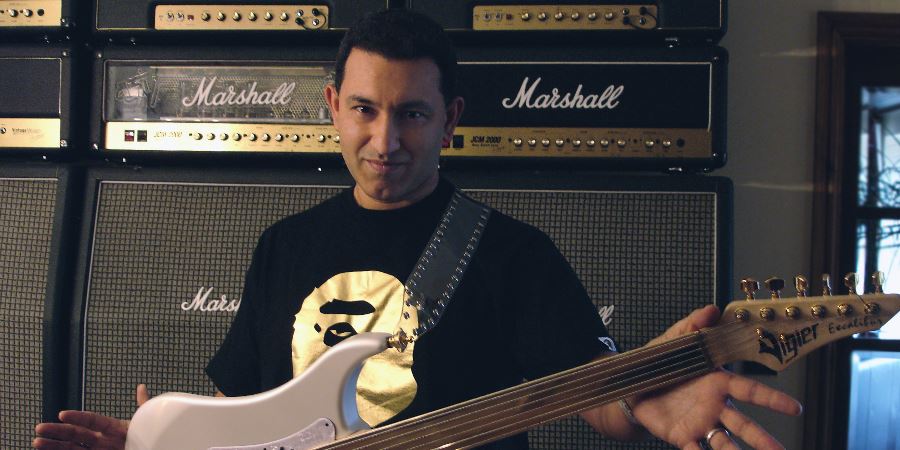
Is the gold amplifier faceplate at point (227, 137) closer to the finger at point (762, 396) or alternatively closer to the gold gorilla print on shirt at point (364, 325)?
the gold gorilla print on shirt at point (364, 325)

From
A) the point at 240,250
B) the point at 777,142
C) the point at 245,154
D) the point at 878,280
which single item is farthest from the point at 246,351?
the point at 777,142

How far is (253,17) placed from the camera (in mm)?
1372

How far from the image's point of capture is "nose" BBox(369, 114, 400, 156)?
87cm

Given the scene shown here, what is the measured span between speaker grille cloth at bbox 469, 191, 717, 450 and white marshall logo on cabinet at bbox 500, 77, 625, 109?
0.16m

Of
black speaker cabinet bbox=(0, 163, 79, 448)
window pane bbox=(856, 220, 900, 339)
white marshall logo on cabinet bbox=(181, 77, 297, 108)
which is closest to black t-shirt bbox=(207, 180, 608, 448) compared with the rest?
white marshall logo on cabinet bbox=(181, 77, 297, 108)

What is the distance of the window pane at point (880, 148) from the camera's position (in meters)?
1.65

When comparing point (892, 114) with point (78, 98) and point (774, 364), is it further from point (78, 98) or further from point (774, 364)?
point (78, 98)

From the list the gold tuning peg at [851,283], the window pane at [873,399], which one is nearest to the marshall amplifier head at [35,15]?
the gold tuning peg at [851,283]

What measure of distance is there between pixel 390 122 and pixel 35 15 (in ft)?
3.08

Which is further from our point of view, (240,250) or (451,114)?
(240,250)

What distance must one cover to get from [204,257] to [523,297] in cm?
72

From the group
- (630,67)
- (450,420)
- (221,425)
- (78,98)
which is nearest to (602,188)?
(630,67)

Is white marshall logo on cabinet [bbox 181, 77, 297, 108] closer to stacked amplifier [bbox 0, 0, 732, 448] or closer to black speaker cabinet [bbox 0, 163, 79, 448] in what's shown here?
stacked amplifier [bbox 0, 0, 732, 448]

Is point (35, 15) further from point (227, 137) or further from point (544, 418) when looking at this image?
point (544, 418)
